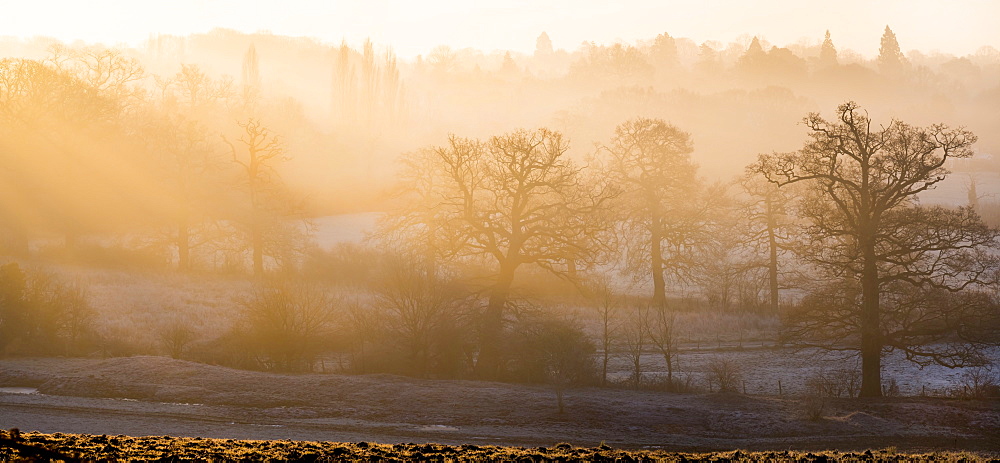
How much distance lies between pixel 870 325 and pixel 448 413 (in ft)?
45.1

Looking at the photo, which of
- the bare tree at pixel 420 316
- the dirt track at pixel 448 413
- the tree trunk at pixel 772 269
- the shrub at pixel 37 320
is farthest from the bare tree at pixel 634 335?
the shrub at pixel 37 320

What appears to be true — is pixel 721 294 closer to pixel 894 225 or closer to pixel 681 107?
pixel 894 225

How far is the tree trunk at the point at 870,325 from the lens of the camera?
27.3 meters

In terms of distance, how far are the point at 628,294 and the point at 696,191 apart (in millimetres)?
8184

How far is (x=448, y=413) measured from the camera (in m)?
24.8

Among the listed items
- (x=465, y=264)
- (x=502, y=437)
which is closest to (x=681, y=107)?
(x=465, y=264)

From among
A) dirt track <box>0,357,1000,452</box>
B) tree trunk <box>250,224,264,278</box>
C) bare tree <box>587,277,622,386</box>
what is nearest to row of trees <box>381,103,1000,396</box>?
bare tree <box>587,277,622,386</box>

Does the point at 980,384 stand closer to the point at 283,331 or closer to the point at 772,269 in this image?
the point at 772,269

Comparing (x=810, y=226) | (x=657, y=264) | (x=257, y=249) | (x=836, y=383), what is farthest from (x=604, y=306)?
(x=257, y=249)

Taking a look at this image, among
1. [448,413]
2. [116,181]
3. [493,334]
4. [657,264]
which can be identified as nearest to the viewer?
[448,413]

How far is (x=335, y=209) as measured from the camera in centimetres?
8750

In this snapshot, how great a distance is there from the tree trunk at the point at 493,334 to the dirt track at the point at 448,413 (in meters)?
2.46

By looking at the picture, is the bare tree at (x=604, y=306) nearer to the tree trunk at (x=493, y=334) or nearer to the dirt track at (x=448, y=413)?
the tree trunk at (x=493, y=334)

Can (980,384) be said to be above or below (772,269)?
below
